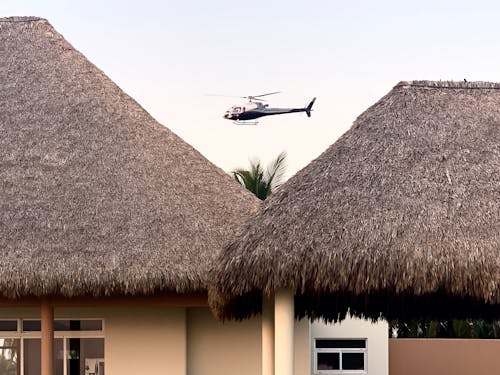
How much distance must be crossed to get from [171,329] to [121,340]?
663 mm

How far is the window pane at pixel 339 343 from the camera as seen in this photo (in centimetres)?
2259

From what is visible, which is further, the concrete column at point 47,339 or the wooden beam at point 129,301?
the wooden beam at point 129,301

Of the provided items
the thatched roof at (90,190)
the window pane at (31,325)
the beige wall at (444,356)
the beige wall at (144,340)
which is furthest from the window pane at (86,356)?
the beige wall at (444,356)

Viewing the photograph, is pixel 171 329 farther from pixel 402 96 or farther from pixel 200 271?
pixel 402 96

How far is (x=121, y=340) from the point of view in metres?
14.8

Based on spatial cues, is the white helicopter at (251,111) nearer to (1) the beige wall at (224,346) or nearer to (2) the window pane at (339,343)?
(2) the window pane at (339,343)

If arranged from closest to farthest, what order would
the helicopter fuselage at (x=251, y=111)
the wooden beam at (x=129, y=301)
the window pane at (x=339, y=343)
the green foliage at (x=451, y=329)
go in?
the wooden beam at (x=129, y=301)
the window pane at (x=339, y=343)
the helicopter fuselage at (x=251, y=111)
the green foliage at (x=451, y=329)

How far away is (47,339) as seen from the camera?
13648 millimetres

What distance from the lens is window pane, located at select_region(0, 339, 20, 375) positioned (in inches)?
598

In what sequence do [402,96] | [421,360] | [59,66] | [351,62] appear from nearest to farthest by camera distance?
[402,96] → [59,66] → [351,62] → [421,360]

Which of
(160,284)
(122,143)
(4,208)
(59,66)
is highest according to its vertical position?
(59,66)

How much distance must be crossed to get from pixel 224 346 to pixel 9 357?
9.47 ft

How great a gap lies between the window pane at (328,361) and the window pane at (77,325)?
8.69m

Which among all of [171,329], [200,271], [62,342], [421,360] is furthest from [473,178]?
[421,360]
